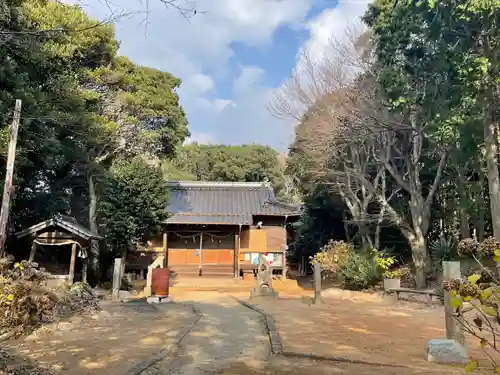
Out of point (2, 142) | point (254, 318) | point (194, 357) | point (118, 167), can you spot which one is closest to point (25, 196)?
point (118, 167)

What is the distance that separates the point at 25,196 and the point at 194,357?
14023 millimetres

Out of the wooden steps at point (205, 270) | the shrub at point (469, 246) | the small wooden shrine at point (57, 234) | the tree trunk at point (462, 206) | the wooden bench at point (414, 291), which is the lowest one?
the wooden bench at point (414, 291)

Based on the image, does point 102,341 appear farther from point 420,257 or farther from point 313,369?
point 420,257

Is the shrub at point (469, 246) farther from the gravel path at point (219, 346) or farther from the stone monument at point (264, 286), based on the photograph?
the stone monument at point (264, 286)

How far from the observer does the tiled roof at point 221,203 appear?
23.8m

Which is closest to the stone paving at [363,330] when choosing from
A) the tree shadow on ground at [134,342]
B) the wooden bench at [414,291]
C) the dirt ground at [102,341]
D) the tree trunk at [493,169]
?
the wooden bench at [414,291]

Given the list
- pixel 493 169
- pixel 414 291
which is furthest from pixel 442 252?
pixel 493 169

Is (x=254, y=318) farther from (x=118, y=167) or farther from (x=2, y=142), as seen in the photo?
(x=118, y=167)

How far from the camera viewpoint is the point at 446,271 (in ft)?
22.0

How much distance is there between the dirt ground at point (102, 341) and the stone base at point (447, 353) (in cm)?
381

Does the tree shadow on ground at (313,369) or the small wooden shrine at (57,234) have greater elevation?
the small wooden shrine at (57,234)

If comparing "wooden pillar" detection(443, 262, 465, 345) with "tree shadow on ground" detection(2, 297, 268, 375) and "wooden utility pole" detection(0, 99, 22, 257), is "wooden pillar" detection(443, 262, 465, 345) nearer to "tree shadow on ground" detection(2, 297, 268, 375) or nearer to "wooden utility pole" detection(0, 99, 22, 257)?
"tree shadow on ground" detection(2, 297, 268, 375)

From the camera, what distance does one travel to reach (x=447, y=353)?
19.6 ft

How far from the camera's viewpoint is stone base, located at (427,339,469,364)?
5930 mm
